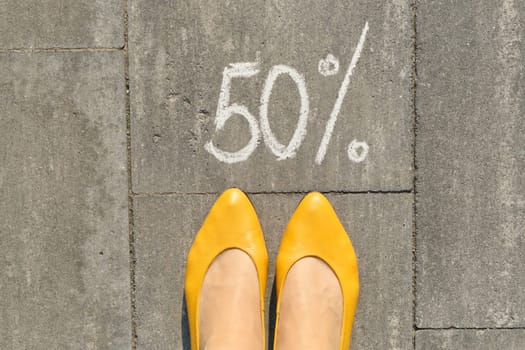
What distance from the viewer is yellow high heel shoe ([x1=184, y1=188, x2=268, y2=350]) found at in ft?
7.53

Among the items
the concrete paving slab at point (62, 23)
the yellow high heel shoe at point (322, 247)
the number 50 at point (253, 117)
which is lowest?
the yellow high heel shoe at point (322, 247)

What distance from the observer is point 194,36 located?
7.53 ft

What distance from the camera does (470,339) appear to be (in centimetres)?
235

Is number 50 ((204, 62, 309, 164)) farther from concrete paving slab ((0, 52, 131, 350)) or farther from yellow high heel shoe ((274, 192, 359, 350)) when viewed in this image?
concrete paving slab ((0, 52, 131, 350))

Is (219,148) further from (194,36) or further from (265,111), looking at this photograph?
(194,36)

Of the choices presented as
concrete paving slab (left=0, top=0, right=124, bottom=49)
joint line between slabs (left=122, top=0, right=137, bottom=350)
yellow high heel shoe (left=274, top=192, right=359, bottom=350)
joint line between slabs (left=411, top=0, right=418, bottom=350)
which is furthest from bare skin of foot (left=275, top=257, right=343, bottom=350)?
concrete paving slab (left=0, top=0, right=124, bottom=49)

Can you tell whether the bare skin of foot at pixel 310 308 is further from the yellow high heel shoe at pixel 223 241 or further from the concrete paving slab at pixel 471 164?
the concrete paving slab at pixel 471 164

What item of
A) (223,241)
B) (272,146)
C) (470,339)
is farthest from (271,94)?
(470,339)

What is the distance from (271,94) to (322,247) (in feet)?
2.37

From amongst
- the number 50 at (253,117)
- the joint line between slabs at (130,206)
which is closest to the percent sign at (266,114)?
the number 50 at (253,117)

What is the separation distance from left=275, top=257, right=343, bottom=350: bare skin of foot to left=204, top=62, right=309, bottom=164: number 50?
53cm

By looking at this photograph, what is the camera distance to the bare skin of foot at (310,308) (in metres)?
2.25

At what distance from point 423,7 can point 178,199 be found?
1.38 metres

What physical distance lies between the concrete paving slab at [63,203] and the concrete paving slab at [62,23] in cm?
6
